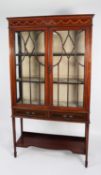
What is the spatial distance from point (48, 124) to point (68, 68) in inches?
46.8

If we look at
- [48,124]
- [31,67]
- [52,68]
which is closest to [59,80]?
[52,68]

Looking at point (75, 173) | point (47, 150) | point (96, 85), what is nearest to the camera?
point (75, 173)

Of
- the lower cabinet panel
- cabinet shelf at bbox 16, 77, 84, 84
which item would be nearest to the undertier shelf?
the lower cabinet panel

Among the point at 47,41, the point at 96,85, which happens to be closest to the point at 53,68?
the point at 47,41

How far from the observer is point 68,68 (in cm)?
228


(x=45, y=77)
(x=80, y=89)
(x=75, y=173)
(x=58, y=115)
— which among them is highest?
(x=45, y=77)

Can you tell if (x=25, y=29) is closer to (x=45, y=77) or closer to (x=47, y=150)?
(x=45, y=77)

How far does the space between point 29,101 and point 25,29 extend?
861 millimetres

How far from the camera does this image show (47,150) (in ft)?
8.72

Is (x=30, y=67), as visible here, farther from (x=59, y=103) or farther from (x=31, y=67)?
(x=59, y=103)

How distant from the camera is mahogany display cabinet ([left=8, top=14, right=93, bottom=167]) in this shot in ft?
7.01

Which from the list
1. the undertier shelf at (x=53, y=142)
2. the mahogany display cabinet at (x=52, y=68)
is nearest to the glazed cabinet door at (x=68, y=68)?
the mahogany display cabinet at (x=52, y=68)

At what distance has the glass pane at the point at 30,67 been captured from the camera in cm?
228

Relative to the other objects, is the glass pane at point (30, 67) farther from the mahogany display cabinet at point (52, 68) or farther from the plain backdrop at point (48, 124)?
the plain backdrop at point (48, 124)
